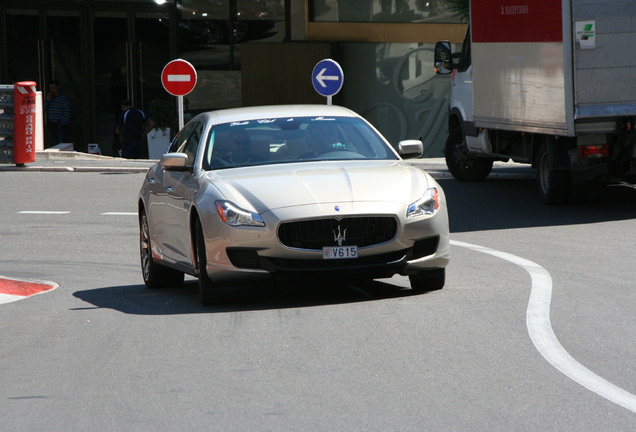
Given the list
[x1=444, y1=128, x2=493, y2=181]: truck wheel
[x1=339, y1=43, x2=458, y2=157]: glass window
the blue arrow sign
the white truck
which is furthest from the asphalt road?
[x1=339, y1=43, x2=458, y2=157]: glass window

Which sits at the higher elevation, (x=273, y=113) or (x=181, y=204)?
(x=273, y=113)

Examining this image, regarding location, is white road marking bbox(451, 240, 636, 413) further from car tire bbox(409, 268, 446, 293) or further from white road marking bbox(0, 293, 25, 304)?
white road marking bbox(0, 293, 25, 304)

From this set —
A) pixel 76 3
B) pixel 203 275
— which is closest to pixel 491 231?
pixel 203 275

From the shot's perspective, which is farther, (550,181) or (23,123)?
(23,123)

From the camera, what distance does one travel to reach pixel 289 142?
9742 millimetres

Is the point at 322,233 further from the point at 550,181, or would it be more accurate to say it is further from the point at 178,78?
the point at 178,78

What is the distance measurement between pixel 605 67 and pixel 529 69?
1.56 metres

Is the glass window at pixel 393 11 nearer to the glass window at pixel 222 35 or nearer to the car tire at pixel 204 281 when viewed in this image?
the glass window at pixel 222 35

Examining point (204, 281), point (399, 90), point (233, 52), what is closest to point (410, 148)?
point (204, 281)

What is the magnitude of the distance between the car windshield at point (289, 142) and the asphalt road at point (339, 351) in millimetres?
1052

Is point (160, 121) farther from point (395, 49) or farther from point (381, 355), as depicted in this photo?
point (381, 355)

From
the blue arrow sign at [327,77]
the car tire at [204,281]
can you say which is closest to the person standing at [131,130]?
the blue arrow sign at [327,77]

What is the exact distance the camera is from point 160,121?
32.0 m

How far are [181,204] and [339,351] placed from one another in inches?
110
